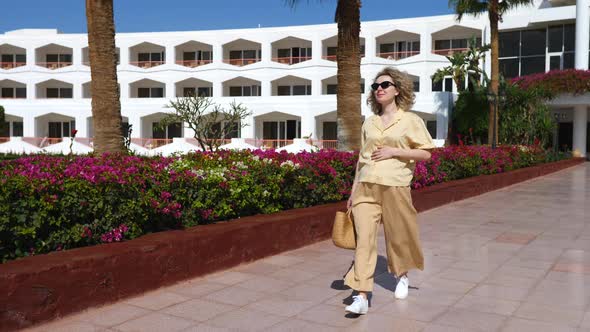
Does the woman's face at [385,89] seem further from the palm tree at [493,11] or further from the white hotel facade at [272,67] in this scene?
the white hotel facade at [272,67]

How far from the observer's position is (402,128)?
168 inches

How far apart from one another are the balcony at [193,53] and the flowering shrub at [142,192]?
3755 centimetres

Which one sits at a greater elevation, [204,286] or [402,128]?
[402,128]

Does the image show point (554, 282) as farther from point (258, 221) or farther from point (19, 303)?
point (19, 303)

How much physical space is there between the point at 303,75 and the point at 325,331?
36618 mm

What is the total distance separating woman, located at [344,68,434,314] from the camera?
4.10m

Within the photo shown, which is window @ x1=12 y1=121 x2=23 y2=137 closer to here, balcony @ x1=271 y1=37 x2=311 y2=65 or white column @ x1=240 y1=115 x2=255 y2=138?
white column @ x1=240 y1=115 x2=255 y2=138

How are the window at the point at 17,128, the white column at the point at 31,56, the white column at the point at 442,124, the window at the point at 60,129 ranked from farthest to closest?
the white column at the point at 31,56 < the window at the point at 17,128 < the window at the point at 60,129 < the white column at the point at 442,124

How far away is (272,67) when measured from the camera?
40.4 meters

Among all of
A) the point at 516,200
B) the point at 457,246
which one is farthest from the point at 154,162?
the point at 516,200

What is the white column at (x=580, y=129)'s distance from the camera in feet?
109

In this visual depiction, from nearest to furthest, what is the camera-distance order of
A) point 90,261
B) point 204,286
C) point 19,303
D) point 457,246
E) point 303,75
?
point 19,303, point 90,261, point 204,286, point 457,246, point 303,75

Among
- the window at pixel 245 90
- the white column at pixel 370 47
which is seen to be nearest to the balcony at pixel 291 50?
the window at pixel 245 90

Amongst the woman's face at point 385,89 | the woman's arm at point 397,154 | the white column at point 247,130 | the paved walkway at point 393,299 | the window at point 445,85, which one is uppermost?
the window at point 445,85
